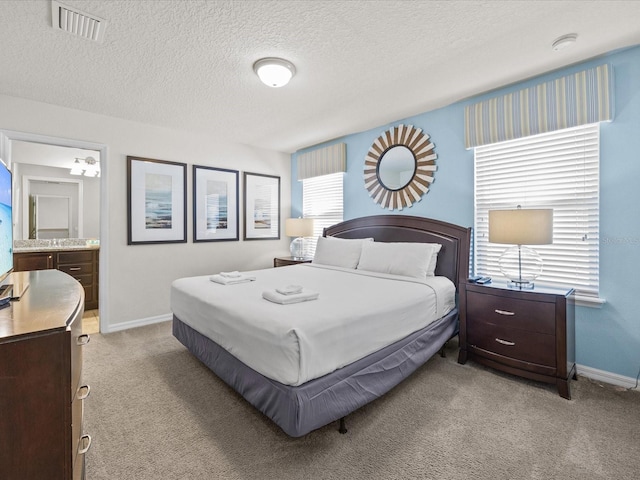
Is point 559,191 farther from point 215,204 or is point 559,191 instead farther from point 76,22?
point 215,204

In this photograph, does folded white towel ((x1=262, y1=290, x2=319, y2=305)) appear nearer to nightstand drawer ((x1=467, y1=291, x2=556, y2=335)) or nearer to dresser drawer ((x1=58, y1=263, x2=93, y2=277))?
nightstand drawer ((x1=467, y1=291, x2=556, y2=335))

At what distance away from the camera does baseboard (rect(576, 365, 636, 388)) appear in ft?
7.84

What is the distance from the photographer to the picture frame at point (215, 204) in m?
4.47

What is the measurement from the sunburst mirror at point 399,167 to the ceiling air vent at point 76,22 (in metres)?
3.06

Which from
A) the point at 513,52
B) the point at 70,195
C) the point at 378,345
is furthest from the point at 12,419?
the point at 70,195

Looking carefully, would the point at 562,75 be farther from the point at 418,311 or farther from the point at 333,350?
the point at 333,350

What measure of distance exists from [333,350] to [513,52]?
2596 mm

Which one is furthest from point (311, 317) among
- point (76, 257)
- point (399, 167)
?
point (76, 257)

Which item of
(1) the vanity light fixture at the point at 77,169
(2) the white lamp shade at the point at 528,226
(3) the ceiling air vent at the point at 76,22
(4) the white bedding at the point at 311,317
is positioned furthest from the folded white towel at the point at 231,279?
(1) the vanity light fixture at the point at 77,169

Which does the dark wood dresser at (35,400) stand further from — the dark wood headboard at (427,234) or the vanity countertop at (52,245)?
the vanity countertop at (52,245)

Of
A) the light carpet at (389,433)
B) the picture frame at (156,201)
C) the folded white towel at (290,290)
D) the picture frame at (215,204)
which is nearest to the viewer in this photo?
the light carpet at (389,433)

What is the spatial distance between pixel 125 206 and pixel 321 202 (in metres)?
2.75

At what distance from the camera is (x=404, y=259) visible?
3213 mm

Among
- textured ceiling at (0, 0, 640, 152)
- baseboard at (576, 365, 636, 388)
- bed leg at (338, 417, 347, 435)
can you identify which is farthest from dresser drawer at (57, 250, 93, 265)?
baseboard at (576, 365, 636, 388)
